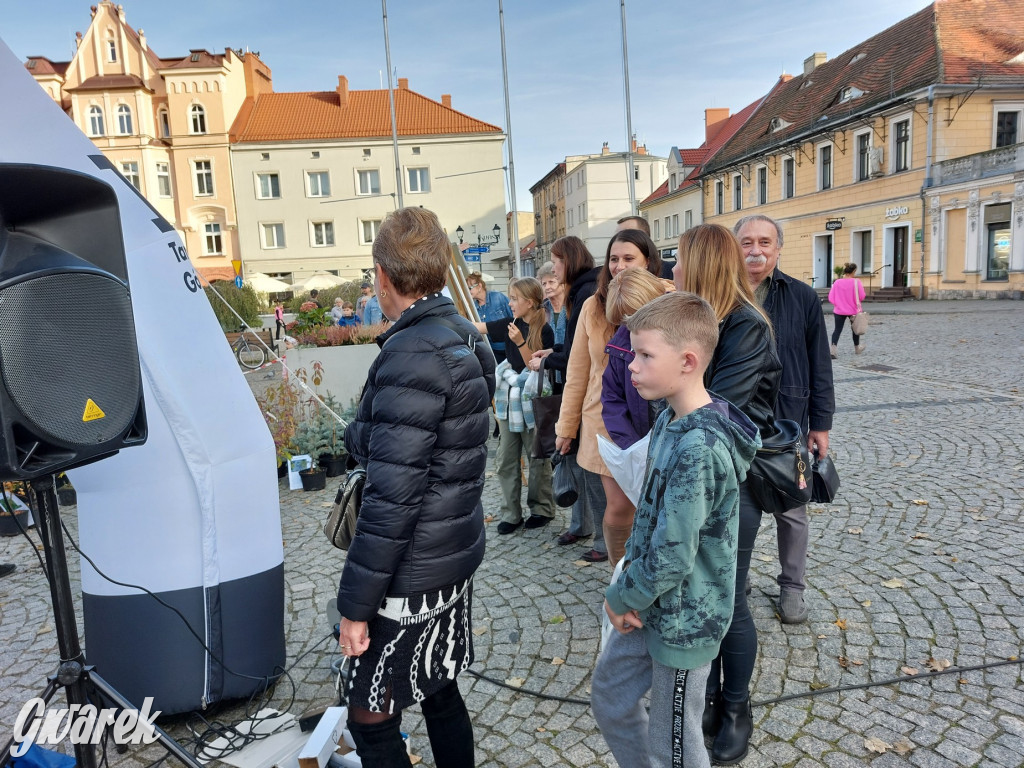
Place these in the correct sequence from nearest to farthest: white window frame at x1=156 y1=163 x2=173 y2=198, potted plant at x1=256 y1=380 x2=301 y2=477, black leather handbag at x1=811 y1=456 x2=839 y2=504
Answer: black leather handbag at x1=811 y1=456 x2=839 y2=504, potted plant at x1=256 y1=380 x2=301 y2=477, white window frame at x1=156 y1=163 x2=173 y2=198

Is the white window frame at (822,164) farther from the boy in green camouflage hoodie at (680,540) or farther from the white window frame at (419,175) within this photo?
the boy in green camouflage hoodie at (680,540)

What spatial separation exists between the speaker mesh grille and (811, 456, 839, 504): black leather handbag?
288cm

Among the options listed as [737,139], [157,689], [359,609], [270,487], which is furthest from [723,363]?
[737,139]

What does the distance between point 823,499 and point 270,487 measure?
254 cm

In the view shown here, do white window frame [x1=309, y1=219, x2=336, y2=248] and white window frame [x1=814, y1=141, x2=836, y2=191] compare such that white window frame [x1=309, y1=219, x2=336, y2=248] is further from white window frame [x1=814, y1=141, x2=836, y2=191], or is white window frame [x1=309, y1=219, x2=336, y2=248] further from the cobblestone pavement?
the cobblestone pavement

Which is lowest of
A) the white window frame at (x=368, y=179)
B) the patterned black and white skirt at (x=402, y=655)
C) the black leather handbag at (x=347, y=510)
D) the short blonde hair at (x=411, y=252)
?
the patterned black and white skirt at (x=402, y=655)

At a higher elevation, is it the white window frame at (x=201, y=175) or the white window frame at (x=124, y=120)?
the white window frame at (x=124, y=120)

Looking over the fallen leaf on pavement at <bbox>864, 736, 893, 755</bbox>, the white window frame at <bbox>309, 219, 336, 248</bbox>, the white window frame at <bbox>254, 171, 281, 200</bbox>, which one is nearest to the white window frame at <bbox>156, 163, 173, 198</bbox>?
the white window frame at <bbox>254, 171, 281, 200</bbox>

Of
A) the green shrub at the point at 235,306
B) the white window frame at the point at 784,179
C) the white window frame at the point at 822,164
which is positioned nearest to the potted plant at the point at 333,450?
the green shrub at the point at 235,306

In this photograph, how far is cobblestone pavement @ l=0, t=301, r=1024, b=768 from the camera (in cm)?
269

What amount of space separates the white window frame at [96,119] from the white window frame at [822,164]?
40.7 m

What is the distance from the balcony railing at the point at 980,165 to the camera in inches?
936

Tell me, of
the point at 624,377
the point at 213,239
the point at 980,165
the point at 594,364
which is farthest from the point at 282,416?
the point at 213,239

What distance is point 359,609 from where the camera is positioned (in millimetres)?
1905
